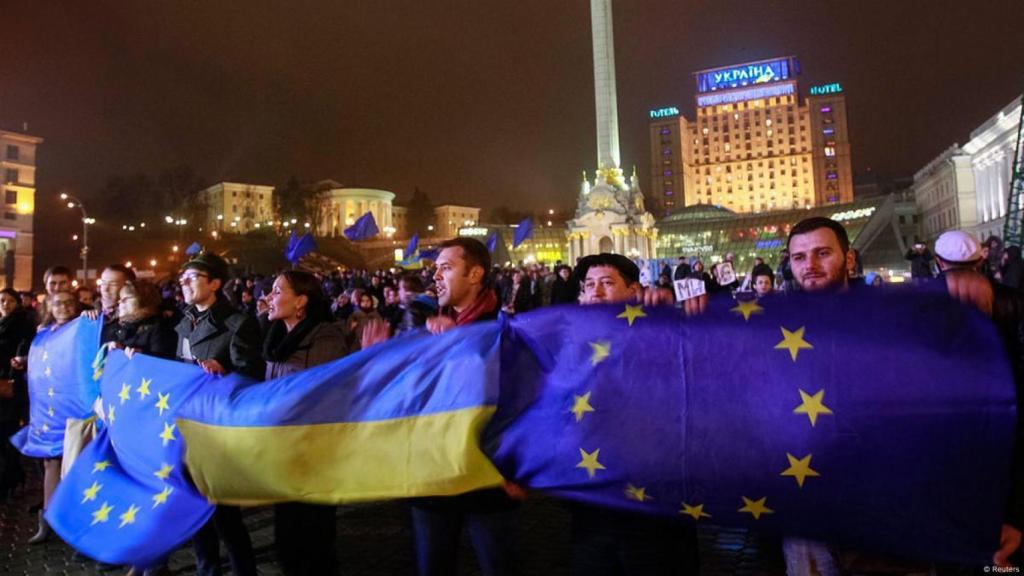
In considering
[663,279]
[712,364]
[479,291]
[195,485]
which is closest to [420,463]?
A: [479,291]

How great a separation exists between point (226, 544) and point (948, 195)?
292 feet

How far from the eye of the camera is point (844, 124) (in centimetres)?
14062

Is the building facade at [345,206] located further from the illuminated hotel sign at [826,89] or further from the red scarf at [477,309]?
the red scarf at [477,309]

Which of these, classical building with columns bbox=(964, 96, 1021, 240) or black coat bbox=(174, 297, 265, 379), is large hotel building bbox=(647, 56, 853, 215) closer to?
classical building with columns bbox=(964, 96, 1021, 240)

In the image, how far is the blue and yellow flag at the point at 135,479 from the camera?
3.98 meters

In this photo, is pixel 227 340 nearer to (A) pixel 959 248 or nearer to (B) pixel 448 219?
(A) pixel 959 248

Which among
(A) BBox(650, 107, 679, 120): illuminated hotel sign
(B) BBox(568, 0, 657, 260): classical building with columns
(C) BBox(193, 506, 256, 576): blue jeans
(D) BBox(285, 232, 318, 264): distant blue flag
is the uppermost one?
(A) BBox(650, 107, 679, 120): illuminated hotel sign

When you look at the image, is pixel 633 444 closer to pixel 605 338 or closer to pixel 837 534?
pixel 605 338

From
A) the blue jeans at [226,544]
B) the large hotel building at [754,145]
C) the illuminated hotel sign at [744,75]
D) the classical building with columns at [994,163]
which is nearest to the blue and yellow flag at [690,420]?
the blue jeans at [226,544]

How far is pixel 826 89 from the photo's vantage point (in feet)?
473

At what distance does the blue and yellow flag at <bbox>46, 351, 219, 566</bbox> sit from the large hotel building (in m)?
136

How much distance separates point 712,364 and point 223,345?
3.30 m

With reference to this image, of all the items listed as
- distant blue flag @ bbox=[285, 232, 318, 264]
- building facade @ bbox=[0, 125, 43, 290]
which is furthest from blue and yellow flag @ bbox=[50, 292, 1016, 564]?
building facade @ bbox=[0, 125, 43, 290]

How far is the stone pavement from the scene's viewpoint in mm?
5238
